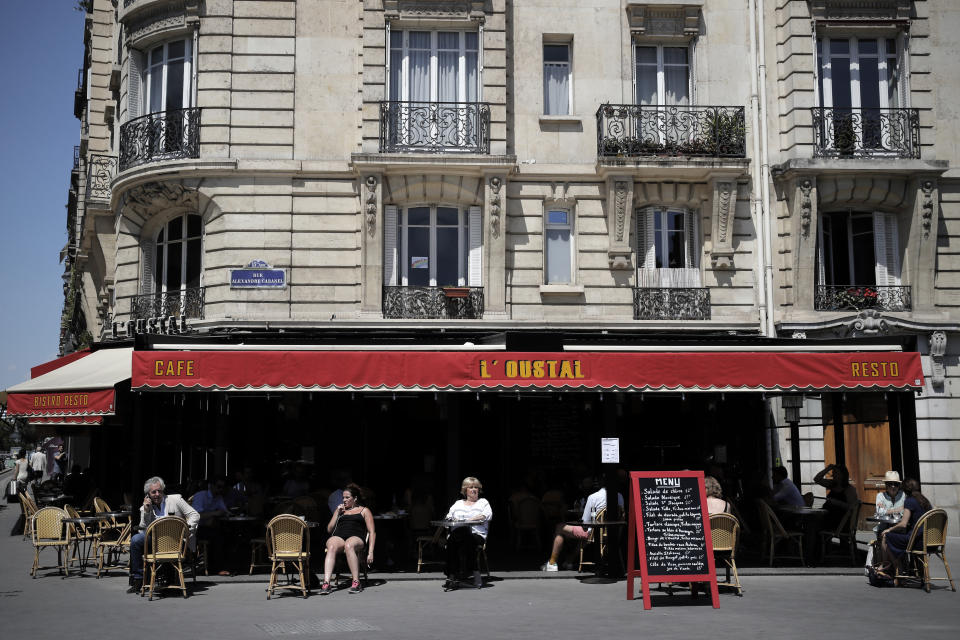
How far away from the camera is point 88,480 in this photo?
17.8m

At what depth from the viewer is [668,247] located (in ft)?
59.4

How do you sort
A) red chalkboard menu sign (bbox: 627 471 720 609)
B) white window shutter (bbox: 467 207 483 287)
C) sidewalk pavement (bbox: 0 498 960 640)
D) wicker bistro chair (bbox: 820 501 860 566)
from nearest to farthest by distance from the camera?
1. sidewalk pavement (bbox: 0 498 960 640)
2. red chalkboard menu sign (bbox: 627 471 720 609)
3. wicker bistro chair (bbox: 820 501 860 566)
4. white window shutter (bbox: 467 207 483 287)

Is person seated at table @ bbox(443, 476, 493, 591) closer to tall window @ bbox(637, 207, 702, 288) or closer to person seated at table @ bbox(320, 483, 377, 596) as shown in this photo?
person seated at table @ bbox(320, 483, 377, 596)

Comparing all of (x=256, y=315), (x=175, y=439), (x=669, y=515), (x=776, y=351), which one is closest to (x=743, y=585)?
(x=669, y=515)

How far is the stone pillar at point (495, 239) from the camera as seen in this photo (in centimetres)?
1725

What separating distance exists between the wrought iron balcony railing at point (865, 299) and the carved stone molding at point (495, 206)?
5.91 metres

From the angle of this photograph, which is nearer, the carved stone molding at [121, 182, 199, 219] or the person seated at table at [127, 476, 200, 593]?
the person seated at table at [127, 476, 200, 593]

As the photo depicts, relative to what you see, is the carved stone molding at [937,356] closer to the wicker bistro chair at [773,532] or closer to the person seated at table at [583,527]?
the wicker bistro chair at [773,532]

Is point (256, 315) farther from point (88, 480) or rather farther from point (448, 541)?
point (448, 541)

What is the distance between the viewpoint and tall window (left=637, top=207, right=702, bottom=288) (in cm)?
1791

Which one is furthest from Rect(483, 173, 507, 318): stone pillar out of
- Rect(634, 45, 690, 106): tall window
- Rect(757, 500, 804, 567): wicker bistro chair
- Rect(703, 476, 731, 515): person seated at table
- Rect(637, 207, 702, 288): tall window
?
Rect(703, 476, 731, 515): person seated at table

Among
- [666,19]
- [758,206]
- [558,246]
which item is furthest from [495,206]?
[666,19]

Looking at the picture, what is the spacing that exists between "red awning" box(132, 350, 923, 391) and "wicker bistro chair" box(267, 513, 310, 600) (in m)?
1.58

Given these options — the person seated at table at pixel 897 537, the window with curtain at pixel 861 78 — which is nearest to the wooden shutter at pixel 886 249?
the window with curtain at pixel 861 78
